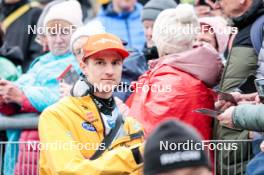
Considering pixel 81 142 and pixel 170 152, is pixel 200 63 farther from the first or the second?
pixel 170 152

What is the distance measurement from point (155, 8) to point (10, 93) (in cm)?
179

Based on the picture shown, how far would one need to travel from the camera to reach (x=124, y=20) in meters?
10.6

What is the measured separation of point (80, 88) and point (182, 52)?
45.3 inches

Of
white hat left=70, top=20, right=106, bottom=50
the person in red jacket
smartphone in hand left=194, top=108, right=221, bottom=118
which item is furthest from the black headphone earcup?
white hat left=70, top=20, right=106, bottom=50

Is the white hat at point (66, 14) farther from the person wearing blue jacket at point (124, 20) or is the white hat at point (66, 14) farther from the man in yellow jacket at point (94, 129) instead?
the man in yellow jacket at point (94, 129)

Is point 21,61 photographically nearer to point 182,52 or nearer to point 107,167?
point 182,52

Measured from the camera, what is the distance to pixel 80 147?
6.52 metres

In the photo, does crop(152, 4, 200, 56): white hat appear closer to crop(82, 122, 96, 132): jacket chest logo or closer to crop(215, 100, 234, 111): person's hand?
crop(215, 100, 234, 111): person's hand

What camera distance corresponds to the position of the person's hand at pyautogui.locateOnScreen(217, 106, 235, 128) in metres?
6.67

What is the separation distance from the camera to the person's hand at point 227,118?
6668 mm

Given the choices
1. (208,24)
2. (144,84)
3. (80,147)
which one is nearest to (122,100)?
(144,84)

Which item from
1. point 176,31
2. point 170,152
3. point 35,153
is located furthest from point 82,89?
point 170,152

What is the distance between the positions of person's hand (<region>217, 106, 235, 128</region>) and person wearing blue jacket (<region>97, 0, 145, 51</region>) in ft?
11.8

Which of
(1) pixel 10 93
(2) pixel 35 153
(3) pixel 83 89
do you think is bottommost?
(2) pixel 35 153
